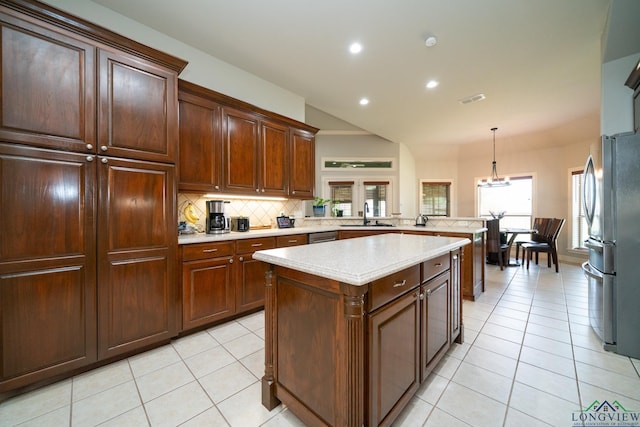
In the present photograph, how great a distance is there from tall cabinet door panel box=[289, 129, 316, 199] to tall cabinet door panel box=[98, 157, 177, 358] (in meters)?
1.80

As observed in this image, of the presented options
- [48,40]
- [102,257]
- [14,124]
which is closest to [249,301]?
[102,257]

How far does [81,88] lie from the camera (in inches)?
70.9

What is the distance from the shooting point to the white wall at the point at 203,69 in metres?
2.26

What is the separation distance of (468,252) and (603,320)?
128 cm

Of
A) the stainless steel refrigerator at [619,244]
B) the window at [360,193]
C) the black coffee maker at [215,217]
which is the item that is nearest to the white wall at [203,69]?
the black coffee maker at [215,217]

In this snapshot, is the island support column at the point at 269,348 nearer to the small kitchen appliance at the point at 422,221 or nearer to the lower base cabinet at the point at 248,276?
the lower base cabinet at the point at 248,276

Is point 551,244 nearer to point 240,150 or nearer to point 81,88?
point 240,150

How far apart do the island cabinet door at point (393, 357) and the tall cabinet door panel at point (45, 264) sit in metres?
2.02

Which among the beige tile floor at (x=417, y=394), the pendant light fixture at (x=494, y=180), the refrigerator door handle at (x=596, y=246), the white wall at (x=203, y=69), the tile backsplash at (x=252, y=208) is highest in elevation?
the white wall at (x=203, y=69)

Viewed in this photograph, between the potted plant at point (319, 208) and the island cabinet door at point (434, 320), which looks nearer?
the island cabinet door at point (434, 320)

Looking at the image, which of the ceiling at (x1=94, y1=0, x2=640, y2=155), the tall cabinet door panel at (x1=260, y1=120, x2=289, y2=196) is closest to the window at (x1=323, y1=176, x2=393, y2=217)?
the ceiling at (x1=94, y1=0, x2=640, y2=155)

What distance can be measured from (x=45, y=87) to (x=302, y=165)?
269 cm

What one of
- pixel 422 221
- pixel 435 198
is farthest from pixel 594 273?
pixel 435 198

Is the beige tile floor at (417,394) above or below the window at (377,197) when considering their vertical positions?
below
